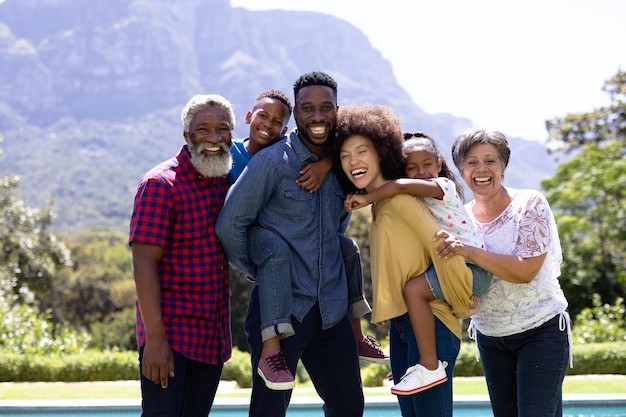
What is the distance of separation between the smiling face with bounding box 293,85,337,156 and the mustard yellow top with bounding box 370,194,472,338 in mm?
410

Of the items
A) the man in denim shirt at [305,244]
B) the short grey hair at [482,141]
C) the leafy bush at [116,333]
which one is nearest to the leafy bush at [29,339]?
the man in denim shirt at [305,244]

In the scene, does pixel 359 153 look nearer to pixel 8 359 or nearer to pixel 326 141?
pixel 326 141

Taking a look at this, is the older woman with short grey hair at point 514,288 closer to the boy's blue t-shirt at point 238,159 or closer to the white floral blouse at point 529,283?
the white floral blouse at point 529,283

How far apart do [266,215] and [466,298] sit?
37.2 inches

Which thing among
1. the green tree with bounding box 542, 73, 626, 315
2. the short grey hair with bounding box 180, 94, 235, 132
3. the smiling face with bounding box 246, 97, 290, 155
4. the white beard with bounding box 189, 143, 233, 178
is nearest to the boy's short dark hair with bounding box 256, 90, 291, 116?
the smiling face with bounding box 246, 97, 290, 155

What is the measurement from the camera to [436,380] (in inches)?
113

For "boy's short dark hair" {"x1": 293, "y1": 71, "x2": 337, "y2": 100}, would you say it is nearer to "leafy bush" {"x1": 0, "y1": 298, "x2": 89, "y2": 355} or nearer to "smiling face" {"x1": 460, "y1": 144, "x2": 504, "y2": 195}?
"smiling face" {"x1": 460, "y1": 144, "x2": 504, "y2": 195}

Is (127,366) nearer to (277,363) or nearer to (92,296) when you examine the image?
(277,363)

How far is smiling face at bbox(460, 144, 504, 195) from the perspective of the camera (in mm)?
3125

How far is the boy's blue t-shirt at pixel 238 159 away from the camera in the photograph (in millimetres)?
3349

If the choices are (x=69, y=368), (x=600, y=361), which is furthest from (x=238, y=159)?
(x=600, y=361)

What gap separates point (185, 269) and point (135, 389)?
17.7 ft

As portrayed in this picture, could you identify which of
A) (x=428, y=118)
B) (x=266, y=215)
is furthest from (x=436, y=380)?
(x=428, y=118)

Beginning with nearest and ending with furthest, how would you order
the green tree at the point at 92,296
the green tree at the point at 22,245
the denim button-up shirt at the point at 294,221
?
the denim button-up shirt at the point at 294,221 < the green tree at the point at 22,245 < the green tree at the point at 92,296
